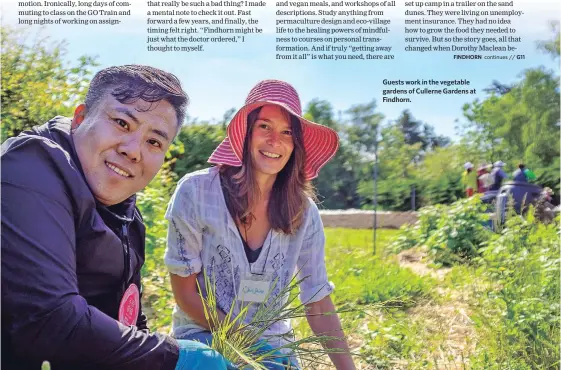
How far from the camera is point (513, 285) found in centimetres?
277

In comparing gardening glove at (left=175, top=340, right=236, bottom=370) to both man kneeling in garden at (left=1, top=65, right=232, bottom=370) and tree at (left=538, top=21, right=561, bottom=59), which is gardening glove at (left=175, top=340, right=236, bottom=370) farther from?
tree at (left=538, top=21, right=561, bottom=59)

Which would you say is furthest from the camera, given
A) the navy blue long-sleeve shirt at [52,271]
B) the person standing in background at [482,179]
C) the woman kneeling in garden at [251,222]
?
the person standing in background at [482,179]

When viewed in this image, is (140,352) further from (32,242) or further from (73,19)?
(73,19)

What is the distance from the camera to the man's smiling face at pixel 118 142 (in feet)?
4.06

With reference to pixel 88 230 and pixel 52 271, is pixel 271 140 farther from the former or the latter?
pixel 52 271

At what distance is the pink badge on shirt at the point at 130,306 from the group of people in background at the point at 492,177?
18.3 ft

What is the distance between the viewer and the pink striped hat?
1854 mm

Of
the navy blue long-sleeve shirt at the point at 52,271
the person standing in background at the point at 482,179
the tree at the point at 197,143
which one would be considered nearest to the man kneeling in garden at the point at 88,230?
the navy blue long-sleeve shirt at the point at 52,271

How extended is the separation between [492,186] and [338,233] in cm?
203

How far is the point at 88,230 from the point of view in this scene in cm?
119

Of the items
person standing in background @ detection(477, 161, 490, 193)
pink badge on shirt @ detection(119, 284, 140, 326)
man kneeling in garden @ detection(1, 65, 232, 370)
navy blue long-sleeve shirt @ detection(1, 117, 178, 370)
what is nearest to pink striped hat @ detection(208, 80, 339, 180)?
man kneeling in garden @ detection(1, 65, 232, 370)

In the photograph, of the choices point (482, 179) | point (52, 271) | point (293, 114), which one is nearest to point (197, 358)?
point (52, 271)

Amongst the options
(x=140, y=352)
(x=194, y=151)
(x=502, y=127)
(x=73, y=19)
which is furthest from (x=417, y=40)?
(x=502, y=127)

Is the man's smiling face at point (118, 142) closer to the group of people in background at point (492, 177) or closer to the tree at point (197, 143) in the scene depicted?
the tree at point (197, 143)
